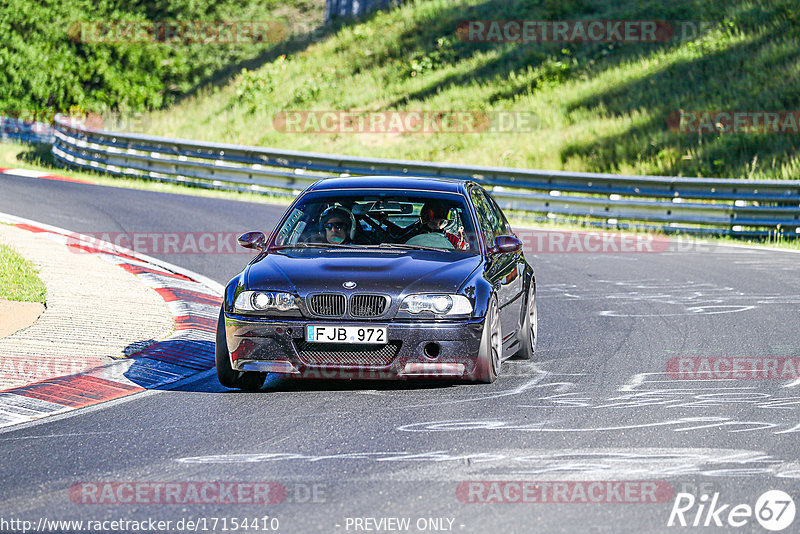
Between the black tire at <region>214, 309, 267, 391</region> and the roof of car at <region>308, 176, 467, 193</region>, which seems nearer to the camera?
the black tire at <region>214, 309, 267, 391</region>

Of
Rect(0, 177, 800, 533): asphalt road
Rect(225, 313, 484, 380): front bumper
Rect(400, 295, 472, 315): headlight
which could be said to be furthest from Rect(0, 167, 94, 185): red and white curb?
Rect(400, 295, 472, 315): headlight

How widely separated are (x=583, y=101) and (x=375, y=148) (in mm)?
6073

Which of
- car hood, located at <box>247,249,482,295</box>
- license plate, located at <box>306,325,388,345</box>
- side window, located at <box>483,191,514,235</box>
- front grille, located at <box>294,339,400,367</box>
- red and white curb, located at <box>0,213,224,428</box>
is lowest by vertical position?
red and white curb, located at <box>0,213,224,428</box>

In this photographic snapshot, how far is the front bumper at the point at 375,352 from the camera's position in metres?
7.81

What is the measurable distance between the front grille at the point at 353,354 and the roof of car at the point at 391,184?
1950 millimetres

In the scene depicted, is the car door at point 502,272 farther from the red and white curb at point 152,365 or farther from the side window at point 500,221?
the red and white curb at point 152,365

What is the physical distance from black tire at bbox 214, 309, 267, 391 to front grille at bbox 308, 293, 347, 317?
690 mm

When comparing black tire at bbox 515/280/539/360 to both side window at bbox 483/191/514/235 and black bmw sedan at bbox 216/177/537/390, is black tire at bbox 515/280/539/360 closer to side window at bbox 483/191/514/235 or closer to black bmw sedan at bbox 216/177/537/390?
black bmw sedan at bbox 216/177/537/390

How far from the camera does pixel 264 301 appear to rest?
26.3 feet

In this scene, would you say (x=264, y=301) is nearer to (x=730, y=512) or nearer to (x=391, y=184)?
(x=391, y=184)

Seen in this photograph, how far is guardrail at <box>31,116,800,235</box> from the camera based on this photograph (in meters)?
20.1

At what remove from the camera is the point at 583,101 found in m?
32.6

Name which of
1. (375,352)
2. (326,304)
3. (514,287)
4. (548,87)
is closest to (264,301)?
(326,304)

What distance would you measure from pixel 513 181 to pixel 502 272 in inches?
559
